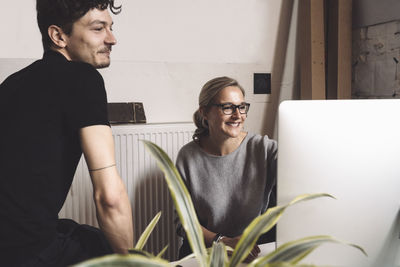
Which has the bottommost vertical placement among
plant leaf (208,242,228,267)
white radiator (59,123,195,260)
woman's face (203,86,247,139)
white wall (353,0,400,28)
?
white radiator (59,123,195,260)

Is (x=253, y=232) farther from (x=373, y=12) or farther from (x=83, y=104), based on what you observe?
(x=373, y=12)

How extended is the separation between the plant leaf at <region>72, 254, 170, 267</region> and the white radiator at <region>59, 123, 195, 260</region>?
1.81m

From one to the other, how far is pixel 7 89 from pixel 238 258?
91 cm

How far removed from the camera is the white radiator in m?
2.18

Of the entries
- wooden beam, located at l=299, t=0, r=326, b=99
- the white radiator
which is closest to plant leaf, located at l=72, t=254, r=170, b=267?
the white radiator

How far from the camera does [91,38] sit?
127 centimetres

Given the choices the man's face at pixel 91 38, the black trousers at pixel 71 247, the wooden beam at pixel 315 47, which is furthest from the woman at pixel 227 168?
the wooden beam at pixel 315 47

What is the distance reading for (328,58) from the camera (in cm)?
275

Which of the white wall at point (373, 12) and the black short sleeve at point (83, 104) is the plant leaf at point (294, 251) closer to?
the black short sleeve at point (83, 104)

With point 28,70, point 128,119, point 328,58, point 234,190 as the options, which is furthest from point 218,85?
point 328,58

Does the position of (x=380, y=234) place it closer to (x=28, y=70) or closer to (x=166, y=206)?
(x=28, y=70)

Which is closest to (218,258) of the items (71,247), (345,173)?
(345,173)

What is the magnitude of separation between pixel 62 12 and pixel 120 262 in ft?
3.32

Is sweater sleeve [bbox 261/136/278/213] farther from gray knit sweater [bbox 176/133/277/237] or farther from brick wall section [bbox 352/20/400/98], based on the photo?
brick wall section [bbox 352/20/400/98]
